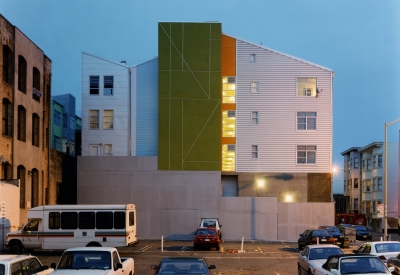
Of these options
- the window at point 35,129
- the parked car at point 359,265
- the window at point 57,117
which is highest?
the window at point 57,117

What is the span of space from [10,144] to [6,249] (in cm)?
735

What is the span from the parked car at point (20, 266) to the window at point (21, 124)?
26.3m

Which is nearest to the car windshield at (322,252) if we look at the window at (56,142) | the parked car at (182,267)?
the parked car at (182,267)

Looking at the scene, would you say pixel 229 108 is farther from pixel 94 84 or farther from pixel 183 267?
pixel 183 267

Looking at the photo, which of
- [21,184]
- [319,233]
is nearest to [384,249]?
[319,233]

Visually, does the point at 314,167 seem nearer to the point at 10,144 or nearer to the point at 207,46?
the point at 207,46

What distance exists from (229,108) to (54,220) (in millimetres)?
22561

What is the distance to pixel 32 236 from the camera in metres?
31.9

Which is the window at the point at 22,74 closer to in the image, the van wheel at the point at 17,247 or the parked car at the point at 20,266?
the van wheel at the point at 17,247

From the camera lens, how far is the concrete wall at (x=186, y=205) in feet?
158

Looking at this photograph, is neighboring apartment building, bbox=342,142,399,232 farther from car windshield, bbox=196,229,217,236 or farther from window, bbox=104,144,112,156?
car windshield, bbox=196,229,217,236

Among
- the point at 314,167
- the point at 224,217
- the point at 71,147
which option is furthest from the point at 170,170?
the point at 71,147

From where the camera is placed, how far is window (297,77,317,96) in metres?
50.4

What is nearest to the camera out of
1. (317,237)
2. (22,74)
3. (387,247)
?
(387,247)
